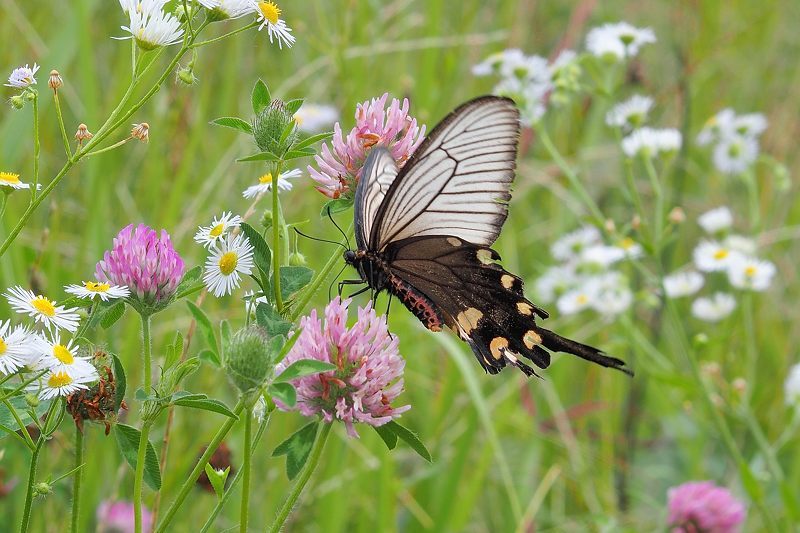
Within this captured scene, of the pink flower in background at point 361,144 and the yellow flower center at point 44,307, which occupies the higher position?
the pink flower in background at point 361,144

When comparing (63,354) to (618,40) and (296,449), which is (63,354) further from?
(618,40)

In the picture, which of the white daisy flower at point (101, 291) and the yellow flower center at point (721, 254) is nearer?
the white daisy flower at point (101, 291)

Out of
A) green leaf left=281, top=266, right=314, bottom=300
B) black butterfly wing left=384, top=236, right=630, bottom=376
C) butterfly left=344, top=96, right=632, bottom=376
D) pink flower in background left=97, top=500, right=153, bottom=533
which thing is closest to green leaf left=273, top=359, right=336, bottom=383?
green leaf left=281, top=266, right=314, bottom=300

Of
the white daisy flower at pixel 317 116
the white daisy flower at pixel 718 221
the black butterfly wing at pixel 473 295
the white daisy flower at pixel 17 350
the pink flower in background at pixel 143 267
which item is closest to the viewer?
the white daisy flower at pixel 17 350

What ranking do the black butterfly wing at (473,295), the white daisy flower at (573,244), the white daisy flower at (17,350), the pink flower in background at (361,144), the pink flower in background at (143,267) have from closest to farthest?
the white daisy flower at (17,350) → the pink flower in background at (143,267) → the pink flower in background at (361,144) → the black butterfly wing at (473,295) → the white daisy flower at (573,244)

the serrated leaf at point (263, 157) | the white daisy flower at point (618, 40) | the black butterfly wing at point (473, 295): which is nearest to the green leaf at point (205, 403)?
the serrated leaf at point (263, 157)

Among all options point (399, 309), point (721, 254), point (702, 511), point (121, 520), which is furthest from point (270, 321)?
point (721, 254)

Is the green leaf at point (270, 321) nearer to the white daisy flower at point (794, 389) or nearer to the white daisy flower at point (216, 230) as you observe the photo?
the white daisy flower at point (216, 230)
